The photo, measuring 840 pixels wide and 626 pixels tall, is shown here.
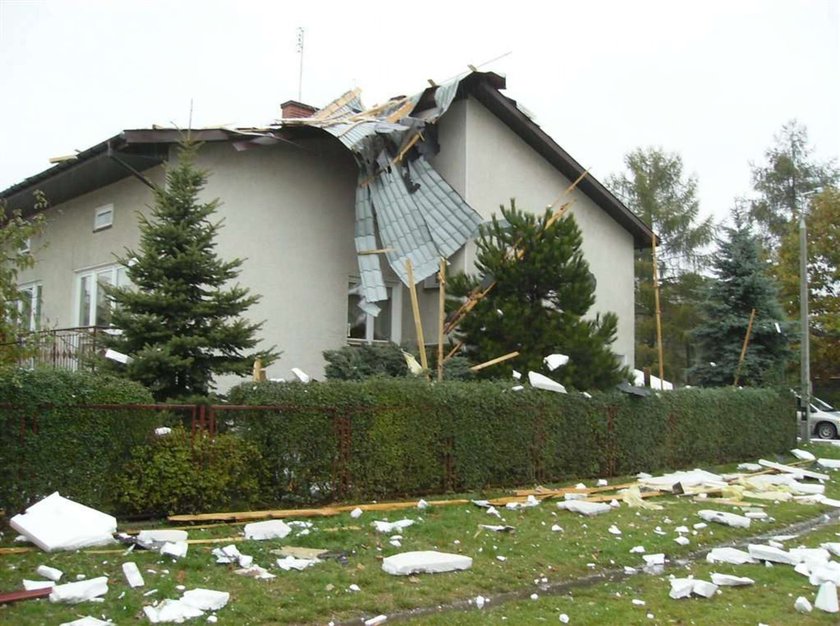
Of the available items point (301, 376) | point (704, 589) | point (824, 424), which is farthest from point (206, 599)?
point (824, 424)

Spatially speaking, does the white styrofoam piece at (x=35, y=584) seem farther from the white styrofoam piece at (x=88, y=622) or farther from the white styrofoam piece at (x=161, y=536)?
the white styrofoam piece at (x=161, y=536)

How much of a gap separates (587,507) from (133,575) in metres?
6.31

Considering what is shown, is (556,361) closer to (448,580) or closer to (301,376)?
(301,376)

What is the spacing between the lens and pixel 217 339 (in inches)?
451

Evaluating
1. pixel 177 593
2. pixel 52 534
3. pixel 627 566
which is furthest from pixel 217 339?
pixel 627 566

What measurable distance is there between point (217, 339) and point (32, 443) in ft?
11.7

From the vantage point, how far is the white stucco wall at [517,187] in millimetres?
16922

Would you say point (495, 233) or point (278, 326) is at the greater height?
point (495, 233)

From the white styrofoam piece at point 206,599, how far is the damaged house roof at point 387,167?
30.8 feet

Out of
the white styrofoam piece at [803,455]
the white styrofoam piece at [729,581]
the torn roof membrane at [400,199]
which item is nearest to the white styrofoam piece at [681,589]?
the white styrofoam piece at [729,581]

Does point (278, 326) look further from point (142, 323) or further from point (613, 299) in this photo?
point (613, 299)

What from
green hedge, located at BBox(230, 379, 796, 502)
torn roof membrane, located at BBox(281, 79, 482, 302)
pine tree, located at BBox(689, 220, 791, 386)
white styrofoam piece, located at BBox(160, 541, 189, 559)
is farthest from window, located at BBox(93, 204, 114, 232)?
pine tree, located at BBox(689, 220, 791, 386)

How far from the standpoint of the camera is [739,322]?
Answer: 22734 millimetres

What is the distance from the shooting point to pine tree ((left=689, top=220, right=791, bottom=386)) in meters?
22.6
